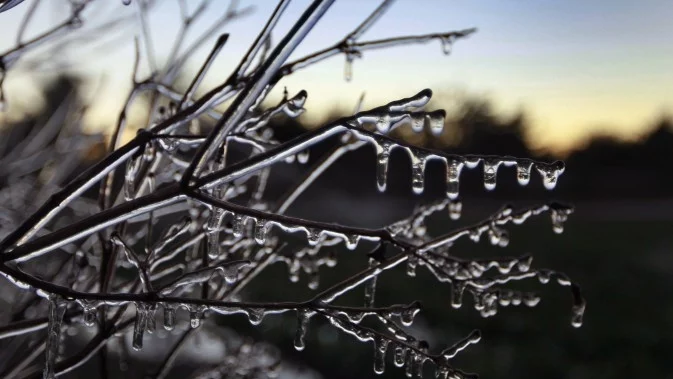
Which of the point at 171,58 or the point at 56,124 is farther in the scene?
the point at 56,124

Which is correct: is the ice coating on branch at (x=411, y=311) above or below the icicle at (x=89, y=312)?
below

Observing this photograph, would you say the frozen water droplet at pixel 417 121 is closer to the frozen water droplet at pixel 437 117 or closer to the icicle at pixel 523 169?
the frozen water droplet at pixel 437 117

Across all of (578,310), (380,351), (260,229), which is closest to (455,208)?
(578,310)

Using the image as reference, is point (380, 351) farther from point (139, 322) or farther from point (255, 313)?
point (139, 322)

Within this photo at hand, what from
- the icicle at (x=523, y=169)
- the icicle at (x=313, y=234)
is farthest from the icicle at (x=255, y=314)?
the icicle at (x=523, y=169)

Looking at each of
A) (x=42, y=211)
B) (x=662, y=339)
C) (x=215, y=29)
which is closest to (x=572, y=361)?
(x=662, y=339)

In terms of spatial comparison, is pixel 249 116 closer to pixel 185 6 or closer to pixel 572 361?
pixel 185 6

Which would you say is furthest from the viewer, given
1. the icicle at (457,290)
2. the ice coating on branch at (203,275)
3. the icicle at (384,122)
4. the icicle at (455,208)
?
the icicle at (455,208)
